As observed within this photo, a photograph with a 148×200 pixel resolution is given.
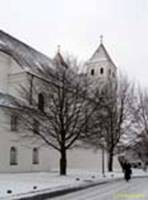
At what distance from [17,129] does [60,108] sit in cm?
820

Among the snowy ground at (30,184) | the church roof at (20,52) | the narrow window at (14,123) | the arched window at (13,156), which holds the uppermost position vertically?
the church roof at (20,52)

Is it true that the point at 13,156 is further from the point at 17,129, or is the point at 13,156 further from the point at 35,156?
the point at 35,156

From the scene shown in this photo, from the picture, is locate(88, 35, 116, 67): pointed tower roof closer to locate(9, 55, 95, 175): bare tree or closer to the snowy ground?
locate(9, 55, 95, 175): bare tree

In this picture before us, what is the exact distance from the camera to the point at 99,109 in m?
35.4

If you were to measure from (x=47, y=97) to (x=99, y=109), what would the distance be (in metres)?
4.99

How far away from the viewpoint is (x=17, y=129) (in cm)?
3891

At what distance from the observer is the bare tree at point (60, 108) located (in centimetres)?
3247

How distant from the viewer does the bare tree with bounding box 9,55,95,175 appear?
107 feet

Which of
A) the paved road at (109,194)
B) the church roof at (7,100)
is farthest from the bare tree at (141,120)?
the paved road at (109,194)

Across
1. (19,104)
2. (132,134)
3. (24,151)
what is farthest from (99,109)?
(132,134)

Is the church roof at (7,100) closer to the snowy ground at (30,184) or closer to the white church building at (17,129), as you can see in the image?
the white church building at (17,129)

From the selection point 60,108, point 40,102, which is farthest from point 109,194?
point 40,102

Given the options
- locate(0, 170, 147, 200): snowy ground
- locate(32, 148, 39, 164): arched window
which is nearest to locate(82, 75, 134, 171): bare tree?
locate(32, 148, 39, 164): arched window

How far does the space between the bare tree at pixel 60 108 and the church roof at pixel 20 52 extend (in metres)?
8.46
